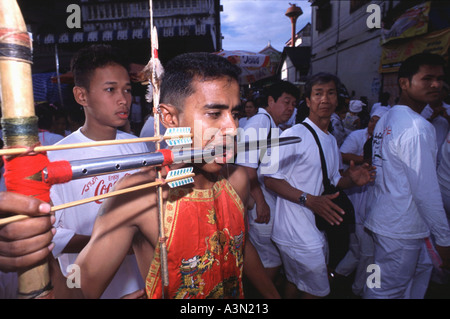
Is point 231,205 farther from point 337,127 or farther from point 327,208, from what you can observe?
point 337,127

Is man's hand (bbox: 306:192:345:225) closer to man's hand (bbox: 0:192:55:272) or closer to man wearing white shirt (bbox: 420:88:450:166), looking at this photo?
man's hand (bbox: 0:192:55:272)

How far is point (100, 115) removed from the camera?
89.2 inches

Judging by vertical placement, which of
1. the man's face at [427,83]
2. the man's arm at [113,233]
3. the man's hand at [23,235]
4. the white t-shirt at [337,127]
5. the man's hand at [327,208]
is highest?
the man's face at [427,83]

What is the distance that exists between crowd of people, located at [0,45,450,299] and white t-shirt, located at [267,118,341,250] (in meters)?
0.01

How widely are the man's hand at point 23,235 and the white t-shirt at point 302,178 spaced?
2.63m

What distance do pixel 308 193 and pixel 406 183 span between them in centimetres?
105

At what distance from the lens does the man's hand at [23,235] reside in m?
0.74

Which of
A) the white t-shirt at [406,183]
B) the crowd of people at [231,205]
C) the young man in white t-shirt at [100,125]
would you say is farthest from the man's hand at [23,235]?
the white t-shirt at [406,183]

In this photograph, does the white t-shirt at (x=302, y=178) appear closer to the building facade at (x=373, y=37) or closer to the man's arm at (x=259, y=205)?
A: the man's arm at (x=259, y=205)

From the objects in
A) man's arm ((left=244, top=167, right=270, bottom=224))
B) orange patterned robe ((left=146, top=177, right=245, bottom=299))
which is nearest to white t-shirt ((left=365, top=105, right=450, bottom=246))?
man's arm ((left=244, top=167, right=270, bottom=224))

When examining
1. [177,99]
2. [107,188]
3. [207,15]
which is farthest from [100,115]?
[207,15]

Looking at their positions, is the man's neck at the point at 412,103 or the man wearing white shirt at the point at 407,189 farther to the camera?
the man's neck at the point at 412,103

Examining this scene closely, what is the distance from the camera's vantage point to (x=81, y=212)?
6.67 feet
